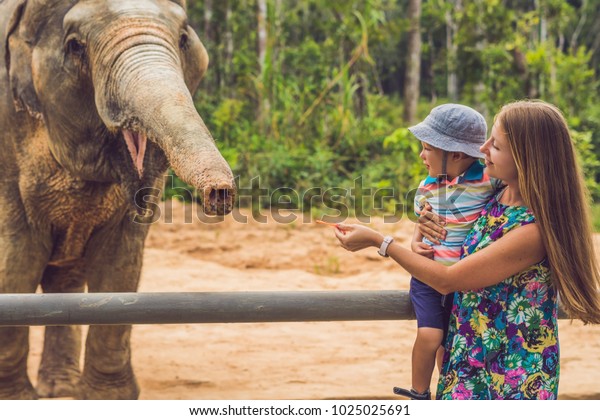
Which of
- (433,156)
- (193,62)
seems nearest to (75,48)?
(193,62)

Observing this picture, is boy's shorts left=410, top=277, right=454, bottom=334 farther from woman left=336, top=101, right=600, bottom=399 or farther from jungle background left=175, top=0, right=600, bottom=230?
jungle background left=175, top=0, right=600, bottom=230

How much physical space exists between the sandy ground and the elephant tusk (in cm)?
189

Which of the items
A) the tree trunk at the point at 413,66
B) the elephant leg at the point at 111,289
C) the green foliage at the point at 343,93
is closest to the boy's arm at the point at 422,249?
the elephant leg at the point at 111,289

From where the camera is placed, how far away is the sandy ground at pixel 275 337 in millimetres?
5461

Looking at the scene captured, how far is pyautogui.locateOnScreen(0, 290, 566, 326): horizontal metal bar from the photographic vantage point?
270 centimetres

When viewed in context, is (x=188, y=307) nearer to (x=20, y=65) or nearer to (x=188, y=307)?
(x=188, y=307)

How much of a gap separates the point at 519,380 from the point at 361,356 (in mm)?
4019

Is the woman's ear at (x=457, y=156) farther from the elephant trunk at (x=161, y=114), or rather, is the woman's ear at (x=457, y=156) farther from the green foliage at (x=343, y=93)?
the green foliage at (x=343, y=93)

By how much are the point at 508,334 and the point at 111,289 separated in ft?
8.48

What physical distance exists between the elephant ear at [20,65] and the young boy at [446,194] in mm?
2073

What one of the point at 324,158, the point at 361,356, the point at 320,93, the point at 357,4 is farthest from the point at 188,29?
the point at 357,4

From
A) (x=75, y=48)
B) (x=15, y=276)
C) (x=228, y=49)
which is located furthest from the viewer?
(x=228, y=49)

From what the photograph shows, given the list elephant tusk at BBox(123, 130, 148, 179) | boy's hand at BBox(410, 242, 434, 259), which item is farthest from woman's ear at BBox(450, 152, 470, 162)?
elephant tusk at BBox(123, 130, 148, 179)

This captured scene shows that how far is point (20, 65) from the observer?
3.98 m
